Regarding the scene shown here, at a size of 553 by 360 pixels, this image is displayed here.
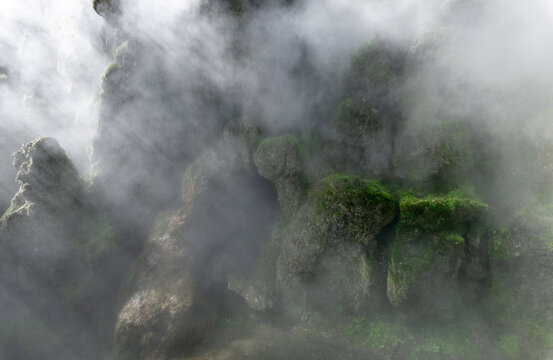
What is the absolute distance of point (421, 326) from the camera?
8078 millimetres

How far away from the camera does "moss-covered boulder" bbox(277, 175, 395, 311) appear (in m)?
8.34

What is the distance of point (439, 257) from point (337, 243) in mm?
2880

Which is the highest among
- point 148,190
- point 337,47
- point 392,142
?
point 337,47

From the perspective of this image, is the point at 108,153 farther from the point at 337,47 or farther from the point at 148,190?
the point at 337,47

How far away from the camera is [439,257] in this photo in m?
7.86

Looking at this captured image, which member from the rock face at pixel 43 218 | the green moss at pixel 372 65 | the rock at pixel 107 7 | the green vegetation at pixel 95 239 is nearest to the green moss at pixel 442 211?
the green moss at pixel 372 65

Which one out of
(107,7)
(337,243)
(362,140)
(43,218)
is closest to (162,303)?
(43,218)

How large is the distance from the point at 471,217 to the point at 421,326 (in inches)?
137

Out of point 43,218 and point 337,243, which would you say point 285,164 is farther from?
point 43,218

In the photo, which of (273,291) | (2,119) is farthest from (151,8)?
(2,119)

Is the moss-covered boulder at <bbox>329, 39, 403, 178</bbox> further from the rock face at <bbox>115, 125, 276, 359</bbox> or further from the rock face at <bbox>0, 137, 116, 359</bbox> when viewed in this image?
the rock face at <bbox>0, 137, 116, 359</bbox>

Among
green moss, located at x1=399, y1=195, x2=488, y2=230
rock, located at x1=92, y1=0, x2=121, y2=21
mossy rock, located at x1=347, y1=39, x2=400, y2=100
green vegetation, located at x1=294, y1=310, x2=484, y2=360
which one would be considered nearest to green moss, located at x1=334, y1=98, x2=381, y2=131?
mossy rock, located at x1=347, y1=39, x2=400, y2=100

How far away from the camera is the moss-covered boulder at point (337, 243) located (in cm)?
834

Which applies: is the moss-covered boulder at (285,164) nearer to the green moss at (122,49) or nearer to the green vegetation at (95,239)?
the green vegetation at (95,239)
